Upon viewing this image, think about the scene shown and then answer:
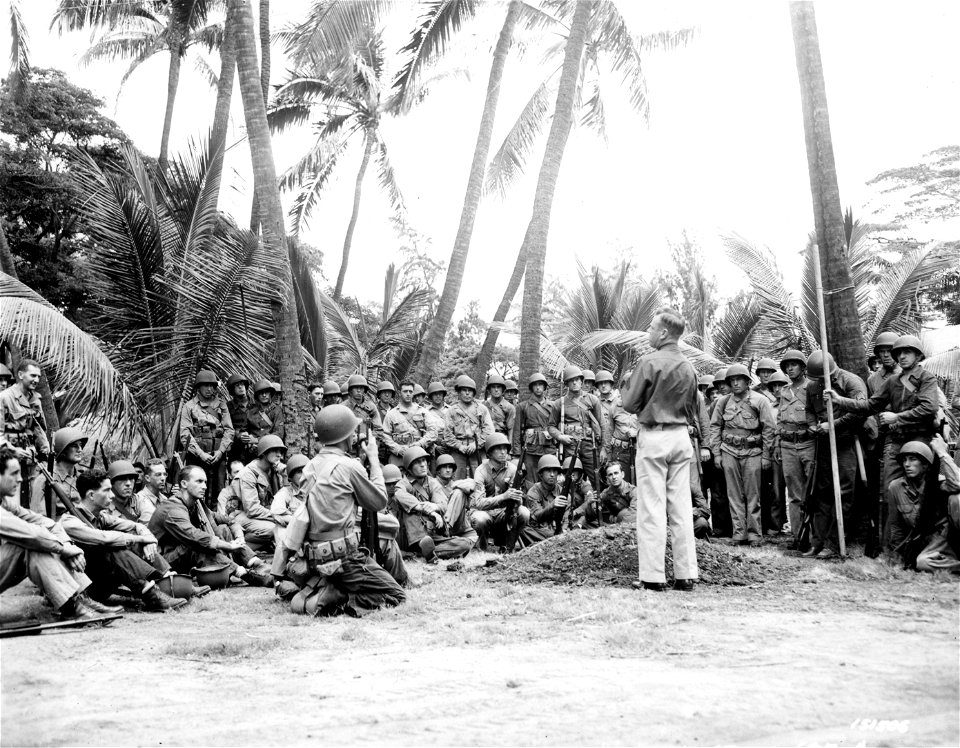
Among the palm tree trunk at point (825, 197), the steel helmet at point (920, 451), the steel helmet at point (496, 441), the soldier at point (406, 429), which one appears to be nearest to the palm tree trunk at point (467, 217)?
the soldier at point (406, 429)

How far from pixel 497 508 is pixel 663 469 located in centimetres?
338

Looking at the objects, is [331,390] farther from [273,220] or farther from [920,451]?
[920,451]

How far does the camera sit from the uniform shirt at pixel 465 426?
12.4 m

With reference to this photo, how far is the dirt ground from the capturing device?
4.06 metres

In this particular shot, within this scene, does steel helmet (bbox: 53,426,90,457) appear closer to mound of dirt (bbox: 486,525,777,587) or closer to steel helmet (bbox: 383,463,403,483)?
steel helmet (bbox: 383,463,403,483)

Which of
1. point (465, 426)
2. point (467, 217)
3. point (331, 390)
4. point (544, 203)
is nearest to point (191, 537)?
point (331, 390)

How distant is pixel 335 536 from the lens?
23.4 feet

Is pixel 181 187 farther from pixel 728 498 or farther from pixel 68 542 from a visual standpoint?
pixel 728 498

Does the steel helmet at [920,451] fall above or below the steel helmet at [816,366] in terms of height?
below

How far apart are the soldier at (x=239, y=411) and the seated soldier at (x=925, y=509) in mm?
7302

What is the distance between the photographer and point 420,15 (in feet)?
57.3

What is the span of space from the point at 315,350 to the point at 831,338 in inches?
308

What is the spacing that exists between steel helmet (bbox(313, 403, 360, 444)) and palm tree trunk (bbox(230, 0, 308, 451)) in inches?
163

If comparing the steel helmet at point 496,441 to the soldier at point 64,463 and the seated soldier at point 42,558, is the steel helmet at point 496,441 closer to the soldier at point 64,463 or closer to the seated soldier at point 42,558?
the soldier at point 64,463
